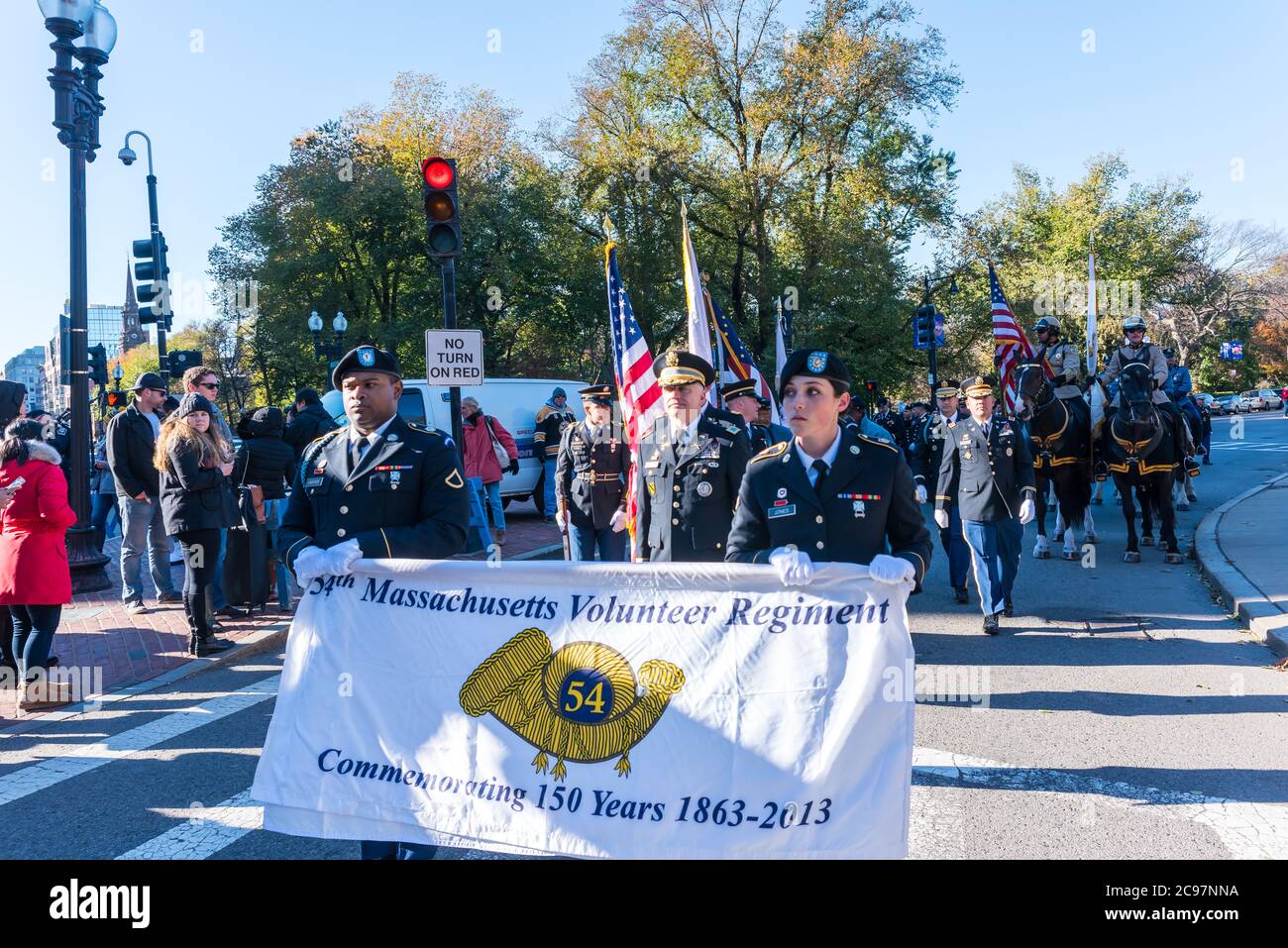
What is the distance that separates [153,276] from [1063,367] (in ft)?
48.4

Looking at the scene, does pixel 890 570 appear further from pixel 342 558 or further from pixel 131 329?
pixel 131 329

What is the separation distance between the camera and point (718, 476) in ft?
18.7

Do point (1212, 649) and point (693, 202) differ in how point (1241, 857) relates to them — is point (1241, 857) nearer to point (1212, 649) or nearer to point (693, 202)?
point (1212, 649)

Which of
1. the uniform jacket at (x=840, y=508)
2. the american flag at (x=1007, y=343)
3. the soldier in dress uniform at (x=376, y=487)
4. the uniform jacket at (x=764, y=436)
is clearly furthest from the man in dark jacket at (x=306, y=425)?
the american flag at (x=1007, y=343)

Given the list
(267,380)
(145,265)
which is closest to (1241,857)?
(145,265)

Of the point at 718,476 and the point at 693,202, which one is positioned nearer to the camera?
the point at 718,476

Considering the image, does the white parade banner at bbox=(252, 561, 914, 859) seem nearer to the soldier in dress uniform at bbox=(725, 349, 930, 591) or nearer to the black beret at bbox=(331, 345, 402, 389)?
the soldier in dress uniform at bbox=(725, 349, 930, 591)

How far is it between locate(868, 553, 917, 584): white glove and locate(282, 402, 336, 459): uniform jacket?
758 centimetres

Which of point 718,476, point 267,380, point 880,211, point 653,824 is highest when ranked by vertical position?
point 880,211

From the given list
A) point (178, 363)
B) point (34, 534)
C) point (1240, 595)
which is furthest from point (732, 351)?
point (178, 363)

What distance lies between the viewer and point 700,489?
5703 mm

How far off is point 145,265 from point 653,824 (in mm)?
17152

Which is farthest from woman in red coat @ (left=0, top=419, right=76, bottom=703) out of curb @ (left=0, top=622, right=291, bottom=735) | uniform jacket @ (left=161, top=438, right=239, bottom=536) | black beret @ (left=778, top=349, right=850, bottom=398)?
black beret @ (left=778, top=349, right=850, bottom=398)

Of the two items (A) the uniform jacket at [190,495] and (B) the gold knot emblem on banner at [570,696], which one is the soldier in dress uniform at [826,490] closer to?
(B) the gold knot emblem on banner at [570,696]
